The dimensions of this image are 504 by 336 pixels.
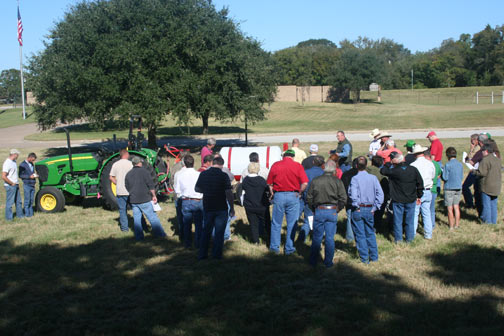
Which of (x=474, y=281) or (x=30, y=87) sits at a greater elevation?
(x=30, y=87)

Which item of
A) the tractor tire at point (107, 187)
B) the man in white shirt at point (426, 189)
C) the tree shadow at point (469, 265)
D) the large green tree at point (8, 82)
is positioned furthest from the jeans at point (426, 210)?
the large green tree at point (8, 82)

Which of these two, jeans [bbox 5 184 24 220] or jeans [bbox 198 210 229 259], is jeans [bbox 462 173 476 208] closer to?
jeans [bbox 198 210 229 259]

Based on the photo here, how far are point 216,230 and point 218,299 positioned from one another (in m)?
1.88

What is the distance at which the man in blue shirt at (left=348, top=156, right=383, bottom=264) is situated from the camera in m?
7.61

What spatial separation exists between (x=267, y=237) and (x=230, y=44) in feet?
52.0

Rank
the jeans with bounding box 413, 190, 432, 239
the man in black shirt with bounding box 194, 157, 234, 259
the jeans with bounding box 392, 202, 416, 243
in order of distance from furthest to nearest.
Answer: the jeans with bounding box 413, 190, 432, 239 < the jeans with bounding box 392, 202, 416, 243 < the man in black shirt with bounding box 194, 157, 234, 259

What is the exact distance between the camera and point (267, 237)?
30.5ft

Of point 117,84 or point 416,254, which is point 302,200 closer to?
point 416,254

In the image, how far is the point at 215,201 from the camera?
7.78m

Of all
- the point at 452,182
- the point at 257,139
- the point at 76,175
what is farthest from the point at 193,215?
the point at 257,139

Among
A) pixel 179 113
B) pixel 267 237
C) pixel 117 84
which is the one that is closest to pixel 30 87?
pixel 117 84

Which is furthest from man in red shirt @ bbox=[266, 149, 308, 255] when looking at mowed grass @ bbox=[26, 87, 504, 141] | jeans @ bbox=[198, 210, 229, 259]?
mowed grass @ bbox=[26, 87, 504, 141]

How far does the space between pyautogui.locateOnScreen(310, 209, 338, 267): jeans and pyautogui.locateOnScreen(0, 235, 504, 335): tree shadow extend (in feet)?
0.66

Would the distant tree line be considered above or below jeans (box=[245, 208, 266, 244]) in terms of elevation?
above
